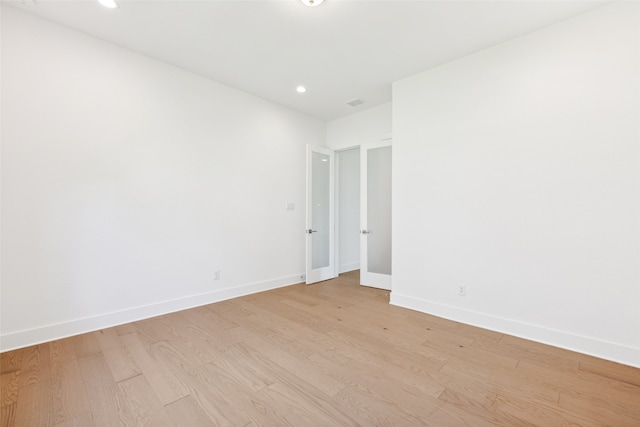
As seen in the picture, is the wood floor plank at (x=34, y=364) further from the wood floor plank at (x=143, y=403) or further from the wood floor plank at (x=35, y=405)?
the wood floor plank at (x=143, y=403)

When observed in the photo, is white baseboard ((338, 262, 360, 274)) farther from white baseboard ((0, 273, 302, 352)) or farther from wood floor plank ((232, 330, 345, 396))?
wood floor plank ((232, 330, 345, 396))

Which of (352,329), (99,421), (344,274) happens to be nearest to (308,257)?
(344,274)

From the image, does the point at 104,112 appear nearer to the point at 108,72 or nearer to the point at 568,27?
the point at 108,72

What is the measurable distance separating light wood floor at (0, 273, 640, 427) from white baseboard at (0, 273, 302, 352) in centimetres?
10

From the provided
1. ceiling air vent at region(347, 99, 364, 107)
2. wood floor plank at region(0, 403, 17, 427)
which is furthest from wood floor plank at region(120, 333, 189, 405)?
ceiling air vent at region(347, 99, 364, 107)

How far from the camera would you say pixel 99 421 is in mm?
1518

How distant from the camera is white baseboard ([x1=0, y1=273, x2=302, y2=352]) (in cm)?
231

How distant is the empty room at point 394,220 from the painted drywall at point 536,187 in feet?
0.06

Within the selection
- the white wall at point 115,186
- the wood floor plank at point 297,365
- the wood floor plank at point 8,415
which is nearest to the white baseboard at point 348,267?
the white wall at point 115,186

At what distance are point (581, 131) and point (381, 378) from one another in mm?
2753

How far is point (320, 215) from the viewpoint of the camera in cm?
484

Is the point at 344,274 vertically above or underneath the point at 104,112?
underneath

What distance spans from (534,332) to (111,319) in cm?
432

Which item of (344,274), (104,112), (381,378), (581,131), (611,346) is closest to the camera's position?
(381,378)
